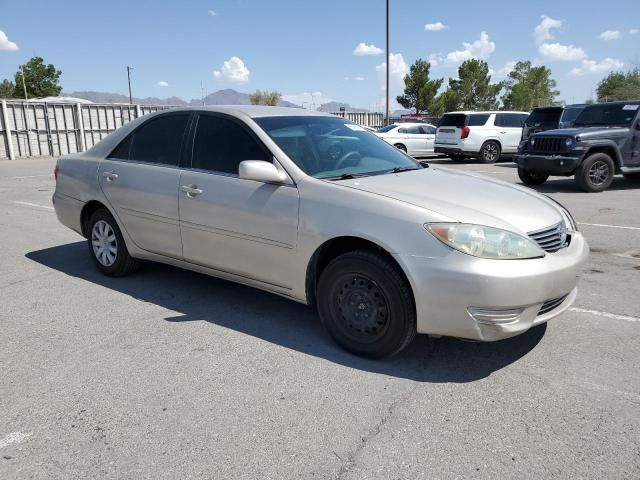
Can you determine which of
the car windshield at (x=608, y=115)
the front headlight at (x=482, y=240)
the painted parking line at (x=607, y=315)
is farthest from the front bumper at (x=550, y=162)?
the front headlight at (x=482, y=240)

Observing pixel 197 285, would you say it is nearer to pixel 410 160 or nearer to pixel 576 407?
pixel 410 160

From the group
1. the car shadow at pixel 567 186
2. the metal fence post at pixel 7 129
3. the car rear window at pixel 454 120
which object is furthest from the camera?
the metal fence post at pixel 7 129

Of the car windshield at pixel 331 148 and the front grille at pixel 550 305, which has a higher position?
the car windshield at pixel 331 148

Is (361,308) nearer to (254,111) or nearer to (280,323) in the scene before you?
(280,323)

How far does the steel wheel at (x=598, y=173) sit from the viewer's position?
35.3ft

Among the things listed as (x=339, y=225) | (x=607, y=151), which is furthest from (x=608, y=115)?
(x=339, y=225)

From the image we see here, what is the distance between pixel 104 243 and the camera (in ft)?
17.2

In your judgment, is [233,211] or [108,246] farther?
[108,246]

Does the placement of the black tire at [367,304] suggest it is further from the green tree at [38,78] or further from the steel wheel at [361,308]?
the green tree at [38,78]

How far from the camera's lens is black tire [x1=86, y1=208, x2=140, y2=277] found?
16.7 ft

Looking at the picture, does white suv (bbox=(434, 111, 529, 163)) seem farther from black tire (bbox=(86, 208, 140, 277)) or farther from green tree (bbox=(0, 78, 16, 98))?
green tree (bbox=(0, 78, 16, 98))

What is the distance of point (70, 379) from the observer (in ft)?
10.7

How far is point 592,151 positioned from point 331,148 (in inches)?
335

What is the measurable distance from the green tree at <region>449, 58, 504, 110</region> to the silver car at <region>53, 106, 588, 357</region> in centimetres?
5512
